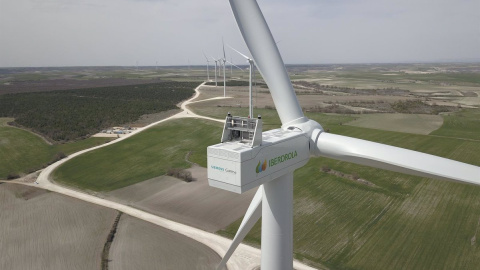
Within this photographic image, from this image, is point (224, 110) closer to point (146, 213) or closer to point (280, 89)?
point (146, 213)

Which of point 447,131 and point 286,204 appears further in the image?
point 447,131

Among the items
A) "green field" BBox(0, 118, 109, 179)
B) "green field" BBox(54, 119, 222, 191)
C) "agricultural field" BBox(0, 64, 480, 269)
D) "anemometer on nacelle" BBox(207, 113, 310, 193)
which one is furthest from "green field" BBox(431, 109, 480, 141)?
"green field" BBox(0, 118, 109, 179)

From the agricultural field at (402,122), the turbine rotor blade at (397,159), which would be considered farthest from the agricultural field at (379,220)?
the agricultural field at (402,122)

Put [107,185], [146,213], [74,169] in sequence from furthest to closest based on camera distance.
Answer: [74,169], [107,185], [146,213]

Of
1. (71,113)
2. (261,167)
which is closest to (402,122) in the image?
(261,167)

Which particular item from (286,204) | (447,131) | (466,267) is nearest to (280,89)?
(286,204)

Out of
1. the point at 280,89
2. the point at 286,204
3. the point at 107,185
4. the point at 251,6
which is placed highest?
the point at 251,6
